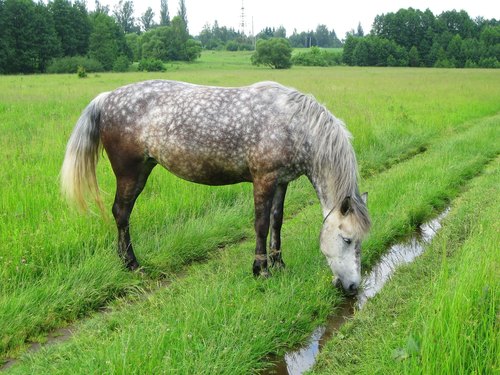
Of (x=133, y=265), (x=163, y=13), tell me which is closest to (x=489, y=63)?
(x=133, y=265)

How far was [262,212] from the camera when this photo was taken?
4.55m

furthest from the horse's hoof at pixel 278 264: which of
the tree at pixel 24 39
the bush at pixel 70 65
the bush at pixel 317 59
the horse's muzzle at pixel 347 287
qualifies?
the bush at pixel 317 59

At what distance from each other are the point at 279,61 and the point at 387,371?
7063cm

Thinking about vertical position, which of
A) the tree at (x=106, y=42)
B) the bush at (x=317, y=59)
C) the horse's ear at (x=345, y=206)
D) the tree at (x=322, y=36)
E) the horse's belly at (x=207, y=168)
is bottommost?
the horse's ear at (x=345, y=206)

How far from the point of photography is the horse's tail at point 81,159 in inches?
199

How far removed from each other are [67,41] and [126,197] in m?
61.6

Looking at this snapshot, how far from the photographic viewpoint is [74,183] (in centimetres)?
506

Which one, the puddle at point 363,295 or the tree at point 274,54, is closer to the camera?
the puddle at point 363,295

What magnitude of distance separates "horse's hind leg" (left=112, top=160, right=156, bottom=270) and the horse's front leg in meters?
1.35

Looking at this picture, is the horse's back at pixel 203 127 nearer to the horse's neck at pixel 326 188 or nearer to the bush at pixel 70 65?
the horse's neck at pixel 326 188

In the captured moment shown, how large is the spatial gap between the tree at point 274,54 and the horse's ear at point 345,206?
6846 centimetres

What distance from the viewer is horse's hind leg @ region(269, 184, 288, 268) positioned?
4.87 meters

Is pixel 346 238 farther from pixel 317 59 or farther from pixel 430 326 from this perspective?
pixel 317 59

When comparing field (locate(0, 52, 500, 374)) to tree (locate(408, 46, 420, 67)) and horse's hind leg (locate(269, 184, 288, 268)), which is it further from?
tree (locate(408, 46, 420, 67))
